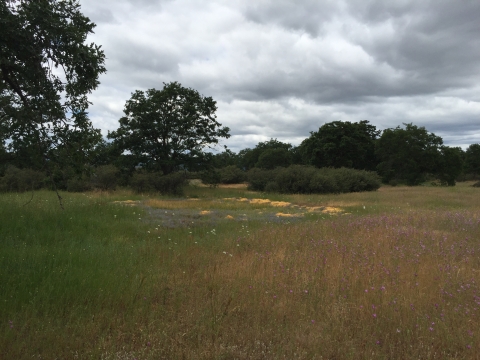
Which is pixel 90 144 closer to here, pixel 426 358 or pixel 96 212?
pixel 96 212

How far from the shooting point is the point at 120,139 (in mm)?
30359

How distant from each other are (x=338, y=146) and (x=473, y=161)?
37755mm

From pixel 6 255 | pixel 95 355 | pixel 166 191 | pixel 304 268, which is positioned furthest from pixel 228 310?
pixel 166 191

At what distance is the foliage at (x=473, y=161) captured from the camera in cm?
7012

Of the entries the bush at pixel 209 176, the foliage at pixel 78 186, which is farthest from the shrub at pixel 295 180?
the foliage at pixel 78 186

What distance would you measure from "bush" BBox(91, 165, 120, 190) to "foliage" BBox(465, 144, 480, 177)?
7317cm

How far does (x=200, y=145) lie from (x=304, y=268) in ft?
90.1

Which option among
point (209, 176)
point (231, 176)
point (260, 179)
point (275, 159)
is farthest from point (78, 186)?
point (275, 159)

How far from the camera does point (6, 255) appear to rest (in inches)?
211

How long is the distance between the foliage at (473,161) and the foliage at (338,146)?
92.9 ft

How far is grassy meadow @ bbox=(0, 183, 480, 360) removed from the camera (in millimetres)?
3285

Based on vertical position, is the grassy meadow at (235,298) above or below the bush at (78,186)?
below

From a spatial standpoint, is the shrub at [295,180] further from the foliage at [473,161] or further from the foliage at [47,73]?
the foliage at [473,161]

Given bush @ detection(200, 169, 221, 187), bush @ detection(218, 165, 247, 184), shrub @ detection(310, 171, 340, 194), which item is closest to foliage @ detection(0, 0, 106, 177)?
bush @ detection(200, 169, 221, 187)
